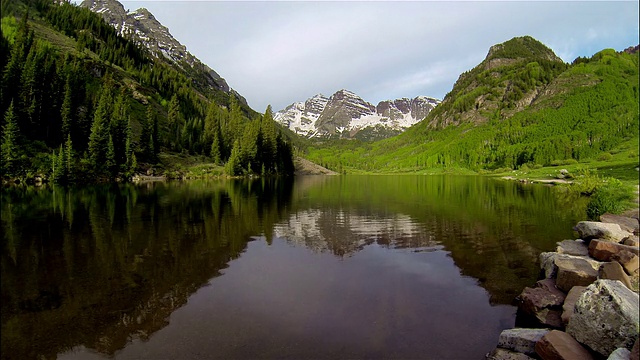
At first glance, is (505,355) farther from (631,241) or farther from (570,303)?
(631,241)

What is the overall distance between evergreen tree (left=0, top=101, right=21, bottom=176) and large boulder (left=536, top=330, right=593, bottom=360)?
314 ft

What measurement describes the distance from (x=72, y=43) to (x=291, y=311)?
717ft

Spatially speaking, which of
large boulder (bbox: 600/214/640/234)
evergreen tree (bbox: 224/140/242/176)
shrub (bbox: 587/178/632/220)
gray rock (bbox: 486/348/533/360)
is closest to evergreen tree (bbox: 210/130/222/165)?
evergreen tree (bbox: 224/140/242/176)

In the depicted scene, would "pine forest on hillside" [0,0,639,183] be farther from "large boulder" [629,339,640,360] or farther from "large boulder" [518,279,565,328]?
"large boulder" [518,279,565,328]

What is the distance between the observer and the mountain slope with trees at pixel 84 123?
82.6 m

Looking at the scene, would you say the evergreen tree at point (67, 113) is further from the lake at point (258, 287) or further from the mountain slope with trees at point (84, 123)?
the lake at point (258, 287)

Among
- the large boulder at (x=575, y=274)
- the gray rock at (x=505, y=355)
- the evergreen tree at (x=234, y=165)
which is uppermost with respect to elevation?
the evergreen tree at (x=234, y=165)

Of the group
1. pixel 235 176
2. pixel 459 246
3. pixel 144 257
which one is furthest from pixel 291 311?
pixel 235 176

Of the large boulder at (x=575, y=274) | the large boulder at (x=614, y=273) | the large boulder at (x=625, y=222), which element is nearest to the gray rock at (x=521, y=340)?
the large boulder at (x=614, y=273)

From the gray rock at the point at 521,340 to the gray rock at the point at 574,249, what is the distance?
1024cm

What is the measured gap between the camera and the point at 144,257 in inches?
762

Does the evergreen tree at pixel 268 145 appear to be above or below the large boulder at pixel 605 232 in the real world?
above

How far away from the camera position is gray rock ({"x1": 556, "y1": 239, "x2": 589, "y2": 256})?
17781 millimetres

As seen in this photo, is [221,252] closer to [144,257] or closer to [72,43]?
[144,257]
